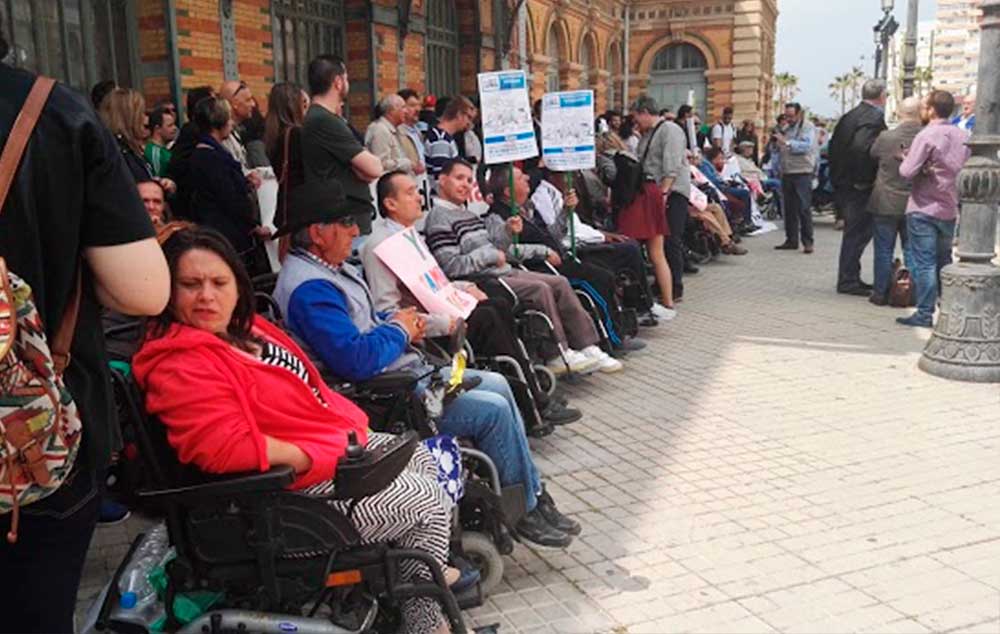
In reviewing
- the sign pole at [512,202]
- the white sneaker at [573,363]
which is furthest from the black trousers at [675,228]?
the white sneaker at [573,363]

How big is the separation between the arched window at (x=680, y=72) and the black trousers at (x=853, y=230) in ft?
66.9

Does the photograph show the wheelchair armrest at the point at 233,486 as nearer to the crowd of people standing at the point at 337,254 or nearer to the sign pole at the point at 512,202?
the crowd of people standing at the point at 337,254

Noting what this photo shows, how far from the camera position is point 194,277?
2.57m

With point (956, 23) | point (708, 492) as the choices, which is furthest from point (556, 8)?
point (956, 23)

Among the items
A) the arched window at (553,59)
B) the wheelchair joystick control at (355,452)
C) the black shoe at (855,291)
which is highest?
the arched window at (553,59)

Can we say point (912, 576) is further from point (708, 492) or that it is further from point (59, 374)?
point (59, 374)

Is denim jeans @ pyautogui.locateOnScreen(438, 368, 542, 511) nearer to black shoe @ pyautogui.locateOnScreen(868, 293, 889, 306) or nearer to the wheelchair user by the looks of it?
the wheelchair user

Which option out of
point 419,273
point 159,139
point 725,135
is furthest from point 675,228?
point 725,135

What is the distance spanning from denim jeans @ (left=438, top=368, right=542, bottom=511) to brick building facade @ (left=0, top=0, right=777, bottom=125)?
12.5 ft

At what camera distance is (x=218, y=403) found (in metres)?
2.42

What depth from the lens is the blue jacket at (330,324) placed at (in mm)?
3203

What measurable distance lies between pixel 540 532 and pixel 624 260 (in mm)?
3844

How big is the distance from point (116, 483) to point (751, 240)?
11.8 m

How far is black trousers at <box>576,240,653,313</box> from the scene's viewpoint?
22.7ft
